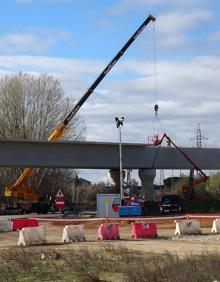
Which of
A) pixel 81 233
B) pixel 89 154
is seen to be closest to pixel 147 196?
pixel 89 154

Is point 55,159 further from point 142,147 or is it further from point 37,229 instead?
point 37,229

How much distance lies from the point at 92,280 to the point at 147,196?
199 ft

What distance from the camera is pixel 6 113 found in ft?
281

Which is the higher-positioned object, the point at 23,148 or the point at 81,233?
the point at 23,148

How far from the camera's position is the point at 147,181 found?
7081 cm

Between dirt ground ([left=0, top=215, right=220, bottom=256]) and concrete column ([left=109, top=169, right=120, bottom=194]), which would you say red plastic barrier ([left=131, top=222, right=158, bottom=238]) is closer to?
dirt ground ([left=0, top=215, right=220, bottom=256])

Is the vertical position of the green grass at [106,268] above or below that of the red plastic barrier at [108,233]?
below

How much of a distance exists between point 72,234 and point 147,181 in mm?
43098

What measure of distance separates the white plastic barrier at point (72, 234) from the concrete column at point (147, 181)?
40.8m

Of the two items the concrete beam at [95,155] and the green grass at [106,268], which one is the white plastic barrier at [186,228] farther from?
the concrete beam at [95,155]

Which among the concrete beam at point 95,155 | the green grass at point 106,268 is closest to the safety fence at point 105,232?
the green grass at point 106,268

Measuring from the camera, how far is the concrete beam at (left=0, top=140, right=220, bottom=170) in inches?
2393

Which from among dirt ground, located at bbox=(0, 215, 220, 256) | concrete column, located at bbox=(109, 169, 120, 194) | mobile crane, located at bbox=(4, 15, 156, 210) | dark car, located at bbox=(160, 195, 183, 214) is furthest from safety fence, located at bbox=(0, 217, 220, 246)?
concrete column, located at bbox=(109, 169, 120, 194)

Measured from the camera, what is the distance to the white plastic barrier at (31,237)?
26.2m
